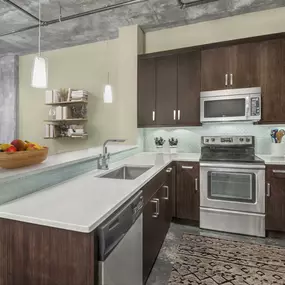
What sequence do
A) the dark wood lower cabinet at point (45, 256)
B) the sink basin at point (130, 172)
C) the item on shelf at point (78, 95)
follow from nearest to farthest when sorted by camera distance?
1. the dark wood lower cabinet at point (45, 256)
2. the sink basin at point (130, 172)
3. the item on shelf at point (78, 95)

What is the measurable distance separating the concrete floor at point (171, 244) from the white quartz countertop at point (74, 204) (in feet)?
3.05

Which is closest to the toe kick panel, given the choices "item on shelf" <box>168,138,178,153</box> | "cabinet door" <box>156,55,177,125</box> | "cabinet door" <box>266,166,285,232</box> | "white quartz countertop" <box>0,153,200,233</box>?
"cabinet door" <box>266,166,285,232</box>

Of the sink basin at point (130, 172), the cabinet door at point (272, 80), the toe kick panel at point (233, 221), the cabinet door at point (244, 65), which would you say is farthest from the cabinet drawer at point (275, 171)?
the sink basin at point (130, 172)

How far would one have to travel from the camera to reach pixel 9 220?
109cm

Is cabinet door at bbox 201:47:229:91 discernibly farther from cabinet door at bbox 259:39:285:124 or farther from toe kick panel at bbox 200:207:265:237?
toe kick panel at bbox 200:207:265:237

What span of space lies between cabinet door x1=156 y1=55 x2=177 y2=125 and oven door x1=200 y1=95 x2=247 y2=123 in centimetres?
47

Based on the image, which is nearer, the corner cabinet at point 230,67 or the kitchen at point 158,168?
the kitchen at point 158,168

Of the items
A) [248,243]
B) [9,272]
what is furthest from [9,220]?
[248,243]

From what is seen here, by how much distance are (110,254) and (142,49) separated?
344cm

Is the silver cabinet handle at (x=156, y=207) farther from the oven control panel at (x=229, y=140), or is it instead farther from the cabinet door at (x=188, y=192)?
the oven control panel at (x=229, y=140)

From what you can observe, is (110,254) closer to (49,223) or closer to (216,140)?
(49,223)

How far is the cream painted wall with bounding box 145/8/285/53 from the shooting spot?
10.2 feet

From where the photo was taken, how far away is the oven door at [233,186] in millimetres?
2619

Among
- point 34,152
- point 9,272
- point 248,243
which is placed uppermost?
point 34,152
